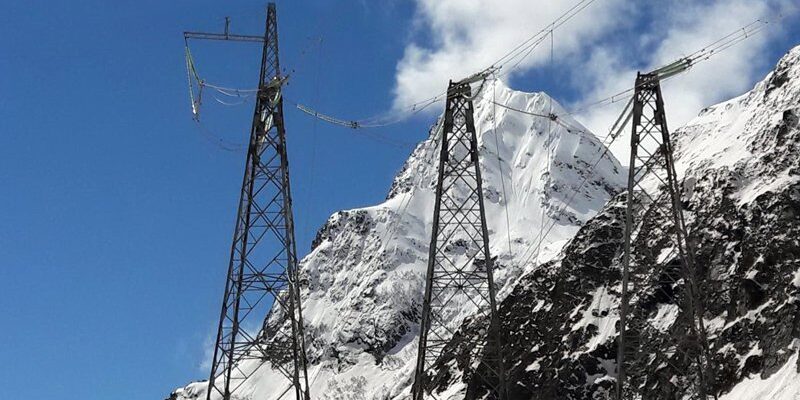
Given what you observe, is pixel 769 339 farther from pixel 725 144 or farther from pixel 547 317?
pixel 725 144

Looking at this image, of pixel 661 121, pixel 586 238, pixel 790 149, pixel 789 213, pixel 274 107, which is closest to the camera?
pixel 661 121

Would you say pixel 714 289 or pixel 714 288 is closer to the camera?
pixel 714 289

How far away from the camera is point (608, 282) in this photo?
178 metres

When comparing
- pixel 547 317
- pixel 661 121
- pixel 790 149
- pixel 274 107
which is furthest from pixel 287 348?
pixel 547 317

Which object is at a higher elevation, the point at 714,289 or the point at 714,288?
the point at 714,288

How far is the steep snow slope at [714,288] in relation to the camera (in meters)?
134

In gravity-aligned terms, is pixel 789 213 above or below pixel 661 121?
above

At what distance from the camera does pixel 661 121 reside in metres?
46.8

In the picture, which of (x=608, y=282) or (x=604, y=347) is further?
(x=608, y=282)

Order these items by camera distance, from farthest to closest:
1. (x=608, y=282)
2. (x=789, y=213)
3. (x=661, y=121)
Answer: (x=608, y=282) → (x=789, y=213) → (x=661, y=121)

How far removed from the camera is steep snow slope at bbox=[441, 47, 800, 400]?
5261 inches

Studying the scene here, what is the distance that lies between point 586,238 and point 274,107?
143 meters

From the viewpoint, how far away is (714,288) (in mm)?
148750

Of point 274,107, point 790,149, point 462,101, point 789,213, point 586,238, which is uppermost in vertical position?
point 586,238
